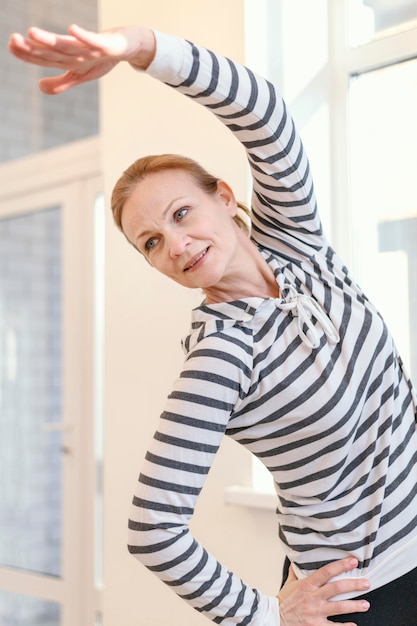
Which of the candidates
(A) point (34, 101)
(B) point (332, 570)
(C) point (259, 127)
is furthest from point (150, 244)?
(A) point (34, 101)

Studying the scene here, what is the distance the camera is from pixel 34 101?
4043 millimetres

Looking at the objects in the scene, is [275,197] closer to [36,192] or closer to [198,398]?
[198,398]

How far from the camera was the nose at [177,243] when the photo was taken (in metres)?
1.16

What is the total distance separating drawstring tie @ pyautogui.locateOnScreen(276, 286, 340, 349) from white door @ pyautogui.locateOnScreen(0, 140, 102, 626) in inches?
88.7

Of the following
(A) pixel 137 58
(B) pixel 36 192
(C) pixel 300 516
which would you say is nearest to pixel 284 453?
(C) pixel 300 516

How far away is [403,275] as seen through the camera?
6.72 feet

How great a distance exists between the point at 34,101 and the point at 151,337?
2.08 m

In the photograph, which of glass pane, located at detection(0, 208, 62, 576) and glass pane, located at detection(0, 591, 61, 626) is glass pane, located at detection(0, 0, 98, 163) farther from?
glass pane, located at detection(0, 591, 61, 626)

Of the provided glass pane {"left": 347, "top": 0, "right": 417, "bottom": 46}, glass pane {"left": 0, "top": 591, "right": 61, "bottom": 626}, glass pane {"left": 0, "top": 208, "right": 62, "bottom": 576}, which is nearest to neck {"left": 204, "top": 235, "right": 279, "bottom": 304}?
glass pane {"left": 347, "top": 0, "right": 417, "bottom": 46}

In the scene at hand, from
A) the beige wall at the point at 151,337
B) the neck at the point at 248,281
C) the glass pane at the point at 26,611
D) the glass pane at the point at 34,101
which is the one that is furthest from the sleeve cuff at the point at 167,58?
the glass pane at the point at 34,101

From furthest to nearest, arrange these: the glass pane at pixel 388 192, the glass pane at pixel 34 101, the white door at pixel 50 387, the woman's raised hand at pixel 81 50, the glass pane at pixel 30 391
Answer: the glass pane at pixel 34 101, the glass pane at pixel 30 391, the white door at pixel 50 387, the glass pane at pixel 388 192, the woman's raised hand at pixel 81 50

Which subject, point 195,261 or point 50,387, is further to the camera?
point 50,387

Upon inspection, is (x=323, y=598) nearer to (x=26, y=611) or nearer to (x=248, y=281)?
(x=248, y=281)

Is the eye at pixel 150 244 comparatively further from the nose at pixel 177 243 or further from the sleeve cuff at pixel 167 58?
the sleeve cuff at pixel 167 58
